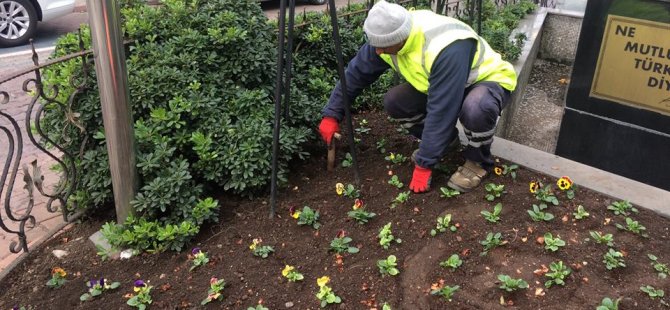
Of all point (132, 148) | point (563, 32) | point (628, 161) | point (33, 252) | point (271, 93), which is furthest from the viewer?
point (563, 32)

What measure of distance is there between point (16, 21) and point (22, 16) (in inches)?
4.3

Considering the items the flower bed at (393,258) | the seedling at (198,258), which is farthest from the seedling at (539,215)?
the seedling at (198,258)

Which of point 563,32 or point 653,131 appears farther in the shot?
point 563,32

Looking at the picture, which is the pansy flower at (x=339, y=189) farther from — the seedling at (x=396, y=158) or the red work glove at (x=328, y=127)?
the seedling at (x=396, y=158)

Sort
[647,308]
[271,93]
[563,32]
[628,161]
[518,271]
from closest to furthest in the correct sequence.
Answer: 1. [647,308]
2. [518,271]
3. [271,93]
4. [628,161]
5. [563,32]

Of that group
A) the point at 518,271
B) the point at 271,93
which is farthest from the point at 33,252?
the point at 518,271

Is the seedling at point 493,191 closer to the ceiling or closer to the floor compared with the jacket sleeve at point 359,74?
closer to the floor

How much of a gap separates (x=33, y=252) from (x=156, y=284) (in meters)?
0.88

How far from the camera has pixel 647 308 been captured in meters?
2.22

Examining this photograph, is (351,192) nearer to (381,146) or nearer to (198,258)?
(381,146)

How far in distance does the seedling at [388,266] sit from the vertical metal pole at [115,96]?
1304mm

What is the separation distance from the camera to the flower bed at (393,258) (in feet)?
7.72

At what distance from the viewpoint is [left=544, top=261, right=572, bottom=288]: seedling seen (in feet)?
7.68

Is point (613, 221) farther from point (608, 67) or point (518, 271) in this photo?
point (608, 67)
